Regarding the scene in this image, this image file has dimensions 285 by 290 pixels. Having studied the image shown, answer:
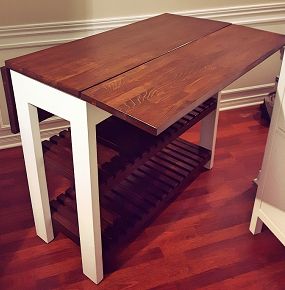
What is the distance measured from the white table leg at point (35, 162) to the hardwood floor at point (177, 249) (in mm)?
119

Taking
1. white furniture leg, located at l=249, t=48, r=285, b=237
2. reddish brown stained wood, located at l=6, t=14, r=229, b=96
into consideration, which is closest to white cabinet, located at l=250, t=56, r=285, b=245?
white furniture leg, located at l=249, t=48, r=285, b=237

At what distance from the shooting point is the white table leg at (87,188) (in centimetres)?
122

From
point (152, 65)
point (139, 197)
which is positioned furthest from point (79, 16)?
point (139, 197)

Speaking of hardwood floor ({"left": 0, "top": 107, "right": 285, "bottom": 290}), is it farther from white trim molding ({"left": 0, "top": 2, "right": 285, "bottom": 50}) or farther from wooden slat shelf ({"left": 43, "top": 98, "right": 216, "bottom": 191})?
white trim molding ({"left": 0, "top": 2, "right": 285, "bottom": 50})

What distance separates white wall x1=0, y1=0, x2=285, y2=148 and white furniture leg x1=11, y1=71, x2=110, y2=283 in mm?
843

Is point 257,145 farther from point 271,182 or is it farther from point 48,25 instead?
point 48,25

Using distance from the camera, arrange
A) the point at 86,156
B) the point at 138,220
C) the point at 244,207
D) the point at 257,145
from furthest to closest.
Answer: the point at 257,145 < the point at 244,207 < the point at 138,220 < the point at 86,156

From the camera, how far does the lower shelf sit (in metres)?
1.65

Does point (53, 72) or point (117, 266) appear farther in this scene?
point (117, 266)

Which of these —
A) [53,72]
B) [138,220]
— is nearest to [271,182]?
[138,220]

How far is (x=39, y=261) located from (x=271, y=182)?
3.53 feet

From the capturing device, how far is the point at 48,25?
2.14 meters

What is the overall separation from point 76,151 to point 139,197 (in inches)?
26.3

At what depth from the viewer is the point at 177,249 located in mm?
1768
